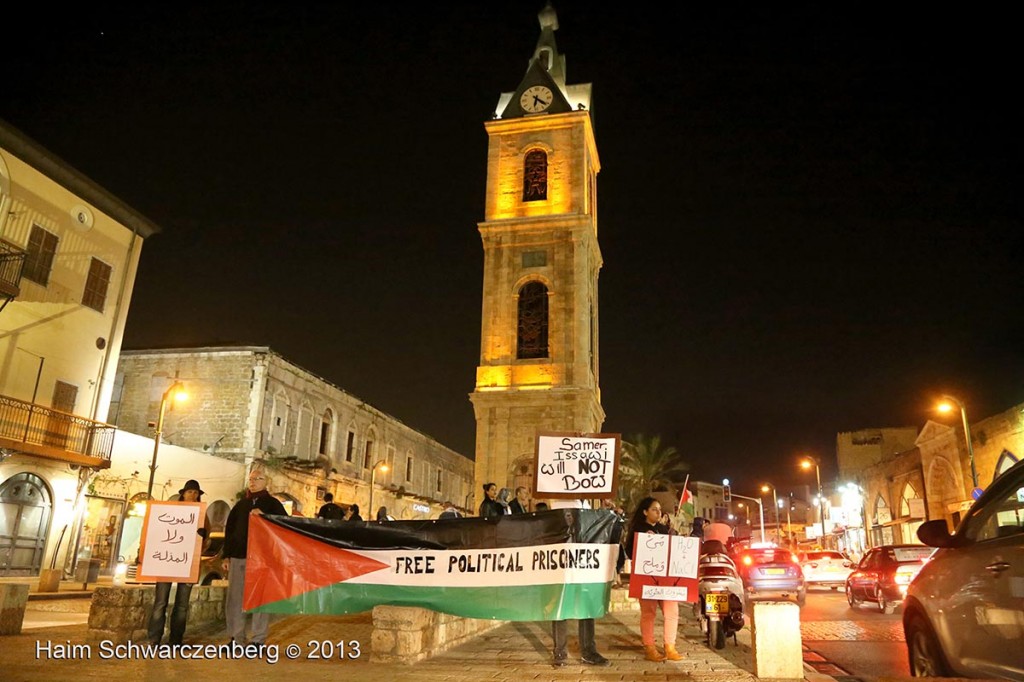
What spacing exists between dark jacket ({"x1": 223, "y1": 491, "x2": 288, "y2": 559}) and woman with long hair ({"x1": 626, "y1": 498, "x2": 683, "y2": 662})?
4.36 metres

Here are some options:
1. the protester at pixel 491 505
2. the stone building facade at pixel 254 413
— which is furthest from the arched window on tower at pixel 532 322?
the protester at pixel 491 505

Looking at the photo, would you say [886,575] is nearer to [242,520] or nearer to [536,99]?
[242,520]

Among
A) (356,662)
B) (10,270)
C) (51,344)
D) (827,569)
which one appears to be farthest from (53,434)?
(827,569)

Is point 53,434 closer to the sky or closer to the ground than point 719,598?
closer to the sky

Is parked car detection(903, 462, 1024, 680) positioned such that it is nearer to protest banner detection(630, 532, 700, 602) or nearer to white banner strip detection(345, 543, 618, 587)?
protest banner detection(630, 532, 700, 602)

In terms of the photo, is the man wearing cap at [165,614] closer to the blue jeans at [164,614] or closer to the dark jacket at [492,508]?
the blue jeans at [164,614]

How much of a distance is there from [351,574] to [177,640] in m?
2.31

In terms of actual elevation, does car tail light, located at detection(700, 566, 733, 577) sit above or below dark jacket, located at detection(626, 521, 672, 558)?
below

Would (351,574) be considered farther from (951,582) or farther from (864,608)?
(864,608)

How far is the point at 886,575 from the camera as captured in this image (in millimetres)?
14977

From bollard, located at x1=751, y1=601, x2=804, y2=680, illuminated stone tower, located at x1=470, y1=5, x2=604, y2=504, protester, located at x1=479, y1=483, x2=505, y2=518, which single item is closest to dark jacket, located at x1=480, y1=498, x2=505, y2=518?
protester, located at x1=479, y1=483, x2=505, y2=518

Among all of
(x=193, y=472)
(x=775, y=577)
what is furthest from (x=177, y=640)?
(x=193, y=472)

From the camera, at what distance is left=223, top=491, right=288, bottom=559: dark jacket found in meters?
8.70

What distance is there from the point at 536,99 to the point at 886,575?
2793cm
